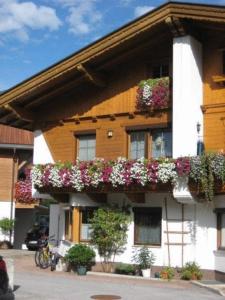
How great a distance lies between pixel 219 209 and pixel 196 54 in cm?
537

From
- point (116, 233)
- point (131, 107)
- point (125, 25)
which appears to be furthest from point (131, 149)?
point (125, 25)

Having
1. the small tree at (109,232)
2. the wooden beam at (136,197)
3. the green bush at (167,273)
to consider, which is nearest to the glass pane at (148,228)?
the small tree at (109,232)

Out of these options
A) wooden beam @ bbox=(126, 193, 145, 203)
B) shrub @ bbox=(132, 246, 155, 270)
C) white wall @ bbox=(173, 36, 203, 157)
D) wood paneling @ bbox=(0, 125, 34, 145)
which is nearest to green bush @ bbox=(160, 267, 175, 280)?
shrub @ bbox=(132, 246, 155, 270)

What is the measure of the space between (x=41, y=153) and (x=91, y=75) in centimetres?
424

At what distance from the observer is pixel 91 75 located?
2225 centimetres

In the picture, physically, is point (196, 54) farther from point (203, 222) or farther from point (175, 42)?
point (203, 222)

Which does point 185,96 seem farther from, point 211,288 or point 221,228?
point 211,288

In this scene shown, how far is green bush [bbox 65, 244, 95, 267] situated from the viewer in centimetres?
2092

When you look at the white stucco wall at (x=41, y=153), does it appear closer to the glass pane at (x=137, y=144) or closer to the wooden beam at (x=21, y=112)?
the wooden beam at (x=21, y=112)

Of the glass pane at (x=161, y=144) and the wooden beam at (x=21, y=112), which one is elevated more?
the wooden beam at (x=21, y=112)

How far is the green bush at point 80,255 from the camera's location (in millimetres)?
20922

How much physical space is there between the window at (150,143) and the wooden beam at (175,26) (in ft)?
11.3

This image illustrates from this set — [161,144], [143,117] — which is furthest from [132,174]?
[143,117]

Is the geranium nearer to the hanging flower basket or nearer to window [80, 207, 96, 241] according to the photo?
window [80, 207, 96, 241]
